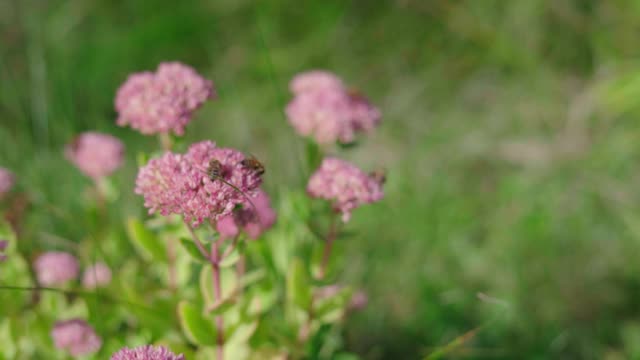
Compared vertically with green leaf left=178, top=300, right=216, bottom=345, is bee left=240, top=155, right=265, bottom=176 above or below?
above

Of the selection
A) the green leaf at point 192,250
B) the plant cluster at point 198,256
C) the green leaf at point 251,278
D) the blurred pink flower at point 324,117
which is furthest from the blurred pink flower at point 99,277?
the blurred pink flower at point 324,117

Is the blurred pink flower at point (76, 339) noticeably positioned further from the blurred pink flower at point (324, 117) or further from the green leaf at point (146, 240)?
the blurred pink flower at point (324, 117)

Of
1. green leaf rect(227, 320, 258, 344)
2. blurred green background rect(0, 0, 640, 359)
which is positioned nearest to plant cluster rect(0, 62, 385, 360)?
green leaf rect(227, 320, 258, 344)

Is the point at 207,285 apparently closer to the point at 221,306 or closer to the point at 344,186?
the point at 221,306

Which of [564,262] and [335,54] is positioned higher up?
[335,54]

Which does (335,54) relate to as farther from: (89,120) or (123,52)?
(89,120)

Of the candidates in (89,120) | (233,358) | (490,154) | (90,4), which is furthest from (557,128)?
(90,4)

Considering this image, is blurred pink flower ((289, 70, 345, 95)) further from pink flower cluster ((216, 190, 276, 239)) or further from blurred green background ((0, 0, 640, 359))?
pink flower cluster ((216, 190, 276, 239))
